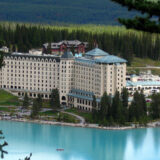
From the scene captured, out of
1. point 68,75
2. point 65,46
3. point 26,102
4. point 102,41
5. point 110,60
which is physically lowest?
point 26,102

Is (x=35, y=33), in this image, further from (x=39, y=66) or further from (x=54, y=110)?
(x=54, y=110)

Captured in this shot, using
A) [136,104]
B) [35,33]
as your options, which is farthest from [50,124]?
[35,33]

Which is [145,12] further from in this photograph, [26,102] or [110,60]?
[26,102]

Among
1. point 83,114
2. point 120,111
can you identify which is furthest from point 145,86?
point 120,111

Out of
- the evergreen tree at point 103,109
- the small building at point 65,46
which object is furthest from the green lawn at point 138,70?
the evergreen tree at point 103,109

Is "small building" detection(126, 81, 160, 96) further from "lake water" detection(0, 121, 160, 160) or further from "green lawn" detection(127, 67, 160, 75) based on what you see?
"lake water" detection(0, 121, 160, 160)

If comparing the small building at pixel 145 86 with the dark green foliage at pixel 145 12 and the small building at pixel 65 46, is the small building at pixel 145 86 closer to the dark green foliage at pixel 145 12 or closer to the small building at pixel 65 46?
the small building at pixel 65 46
